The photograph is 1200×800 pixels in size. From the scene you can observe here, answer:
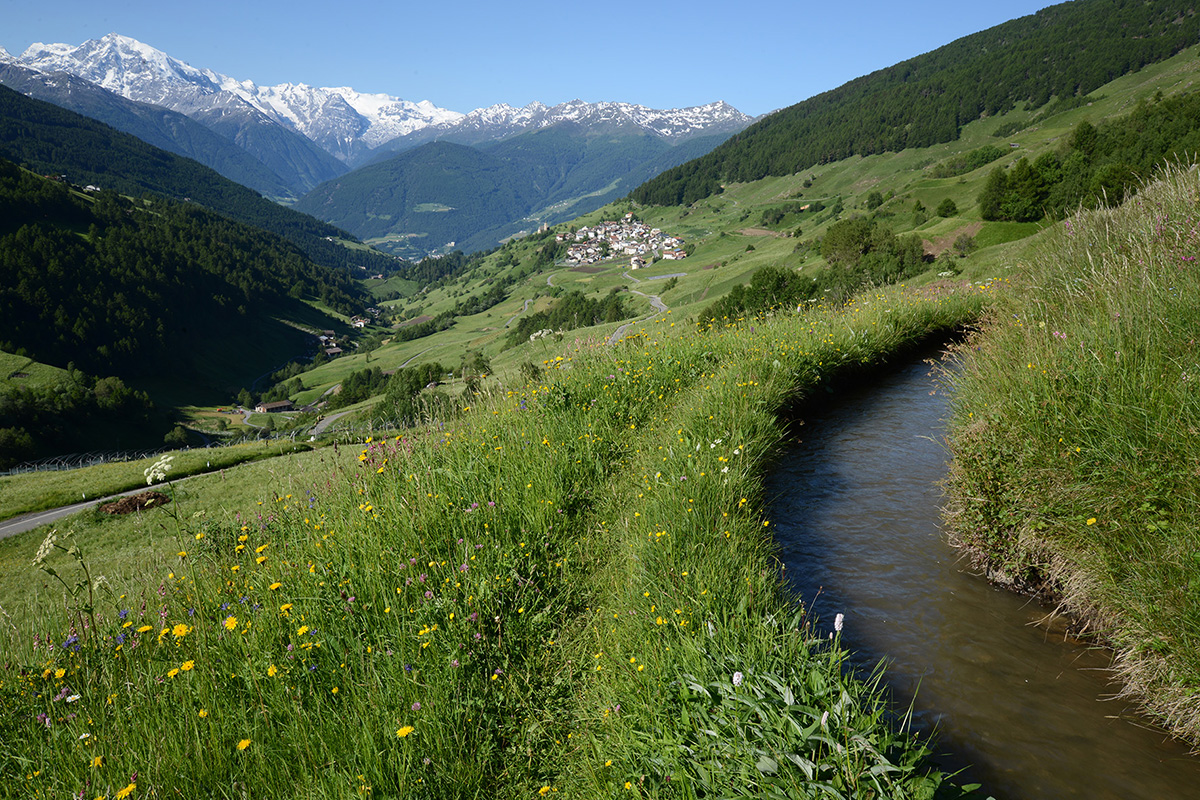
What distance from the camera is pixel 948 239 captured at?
48.2m

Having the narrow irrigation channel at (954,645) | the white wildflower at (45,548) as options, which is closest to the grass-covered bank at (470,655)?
the white wildflower at (45,548)

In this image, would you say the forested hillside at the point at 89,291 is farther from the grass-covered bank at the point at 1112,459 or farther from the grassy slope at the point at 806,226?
the grass-covered bank at the point at 1112,459

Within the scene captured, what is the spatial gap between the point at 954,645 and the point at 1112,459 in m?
2.11

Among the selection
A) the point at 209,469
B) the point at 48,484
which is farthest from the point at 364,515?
the point at 48,484

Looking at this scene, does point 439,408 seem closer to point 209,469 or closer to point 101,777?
point 101,777

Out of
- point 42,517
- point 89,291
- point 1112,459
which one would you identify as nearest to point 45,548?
point 1112,459

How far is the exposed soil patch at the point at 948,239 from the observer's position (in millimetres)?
47031

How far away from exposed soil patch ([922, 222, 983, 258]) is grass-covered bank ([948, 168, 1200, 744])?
45.6 meters

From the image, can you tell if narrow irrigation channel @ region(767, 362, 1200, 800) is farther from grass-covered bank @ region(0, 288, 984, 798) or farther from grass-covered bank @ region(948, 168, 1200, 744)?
grass-covered bank @ region(0, 288, 984, 798)

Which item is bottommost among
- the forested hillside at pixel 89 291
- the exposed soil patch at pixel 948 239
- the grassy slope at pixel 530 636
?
the grassy slope at pixel 530 636

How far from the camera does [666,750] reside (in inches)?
123

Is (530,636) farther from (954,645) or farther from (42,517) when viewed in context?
(42,517)

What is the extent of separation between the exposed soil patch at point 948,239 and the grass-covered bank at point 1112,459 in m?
45.6

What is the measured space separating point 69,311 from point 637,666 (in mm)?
215030
